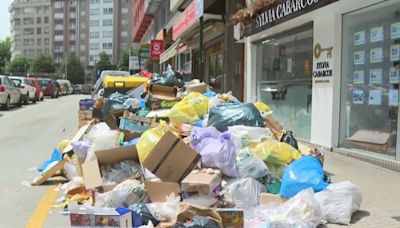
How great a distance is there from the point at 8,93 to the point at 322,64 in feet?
62.0

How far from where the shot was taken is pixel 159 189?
594 centimetres

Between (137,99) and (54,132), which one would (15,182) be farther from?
(54,132)

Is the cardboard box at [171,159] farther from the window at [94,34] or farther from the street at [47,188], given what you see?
the window at [94,34]

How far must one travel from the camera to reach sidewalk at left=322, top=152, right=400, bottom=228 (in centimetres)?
549

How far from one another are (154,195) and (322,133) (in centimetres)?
536

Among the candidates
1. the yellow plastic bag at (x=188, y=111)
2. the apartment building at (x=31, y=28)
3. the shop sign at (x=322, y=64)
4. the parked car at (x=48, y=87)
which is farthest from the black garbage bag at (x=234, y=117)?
the apartment building at (x=31, y=28)

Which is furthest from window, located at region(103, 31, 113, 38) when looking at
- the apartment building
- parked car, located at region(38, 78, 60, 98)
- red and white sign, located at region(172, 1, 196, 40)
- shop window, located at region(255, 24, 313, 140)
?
shop window, located at region(255, 24, 313, 140)

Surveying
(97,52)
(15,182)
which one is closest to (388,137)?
(15,182)

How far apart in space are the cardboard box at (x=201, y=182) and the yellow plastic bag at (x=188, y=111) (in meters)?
2.67

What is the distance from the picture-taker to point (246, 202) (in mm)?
5914

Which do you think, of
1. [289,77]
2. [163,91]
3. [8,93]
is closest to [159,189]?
[163,91]

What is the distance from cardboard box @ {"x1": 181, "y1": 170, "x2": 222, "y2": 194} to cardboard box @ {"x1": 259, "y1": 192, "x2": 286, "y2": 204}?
0.53 m

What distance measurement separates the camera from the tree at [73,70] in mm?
122062

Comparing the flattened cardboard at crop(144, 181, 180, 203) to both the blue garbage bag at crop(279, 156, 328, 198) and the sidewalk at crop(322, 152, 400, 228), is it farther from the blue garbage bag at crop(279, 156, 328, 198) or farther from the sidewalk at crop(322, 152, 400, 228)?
the sidewalk at crop(322, 152, 400, 228)
